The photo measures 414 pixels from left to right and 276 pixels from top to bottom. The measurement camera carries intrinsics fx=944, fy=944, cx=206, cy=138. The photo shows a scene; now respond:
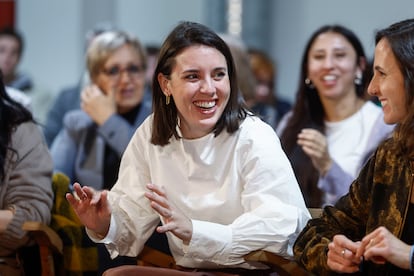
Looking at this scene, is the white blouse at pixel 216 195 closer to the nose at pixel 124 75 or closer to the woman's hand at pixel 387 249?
the woman's hand at pixel 387 249

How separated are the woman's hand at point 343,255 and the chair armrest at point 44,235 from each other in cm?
109

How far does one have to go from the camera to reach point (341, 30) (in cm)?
416

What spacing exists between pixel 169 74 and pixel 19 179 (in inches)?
27.8

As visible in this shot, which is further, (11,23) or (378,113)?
(11,23)

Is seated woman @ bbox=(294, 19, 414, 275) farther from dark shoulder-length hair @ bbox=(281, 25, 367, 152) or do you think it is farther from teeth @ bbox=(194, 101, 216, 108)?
dark shoulder-length hair @ bbox=(281, 25, 367, 152)

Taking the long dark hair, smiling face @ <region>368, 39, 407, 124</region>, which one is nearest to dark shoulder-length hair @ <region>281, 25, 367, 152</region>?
the long dark hair

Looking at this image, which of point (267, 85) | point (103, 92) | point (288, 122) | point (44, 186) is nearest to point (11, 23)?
point (267, 85)

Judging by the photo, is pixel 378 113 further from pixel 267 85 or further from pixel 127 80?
pixel 267 85

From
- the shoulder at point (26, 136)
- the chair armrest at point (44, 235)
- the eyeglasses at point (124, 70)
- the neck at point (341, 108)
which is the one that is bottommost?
the chair armrest at point (44, 235)

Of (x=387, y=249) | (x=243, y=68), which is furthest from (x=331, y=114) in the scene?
(x=387, y=249)

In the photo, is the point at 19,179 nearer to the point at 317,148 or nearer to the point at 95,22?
the point at 317,148

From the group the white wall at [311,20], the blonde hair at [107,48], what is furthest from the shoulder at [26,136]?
the white wall at [311,20]

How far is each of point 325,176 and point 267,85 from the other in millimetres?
2646

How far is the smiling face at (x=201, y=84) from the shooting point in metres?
2.91
